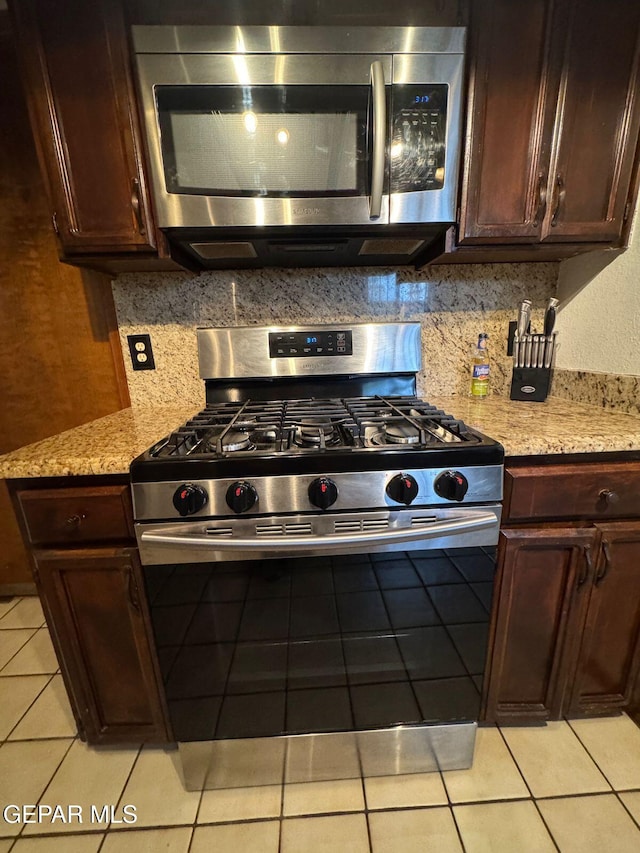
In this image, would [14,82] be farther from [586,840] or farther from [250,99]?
[586,840]

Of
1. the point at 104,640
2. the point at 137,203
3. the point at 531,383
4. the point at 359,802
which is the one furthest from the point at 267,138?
the point at 359,802

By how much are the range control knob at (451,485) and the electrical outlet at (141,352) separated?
1.19m

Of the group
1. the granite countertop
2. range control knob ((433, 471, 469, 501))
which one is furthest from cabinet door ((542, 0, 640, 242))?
range control knob ((433, 471, 469, 501))

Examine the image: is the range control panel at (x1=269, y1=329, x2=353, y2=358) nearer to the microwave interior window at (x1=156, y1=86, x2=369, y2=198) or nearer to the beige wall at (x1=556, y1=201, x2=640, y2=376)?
the microwave interior window at (x1=156, y1=86, x2=369, y2=198)

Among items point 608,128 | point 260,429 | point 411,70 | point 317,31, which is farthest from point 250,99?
point 608,128

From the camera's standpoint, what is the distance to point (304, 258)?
126 centimetres

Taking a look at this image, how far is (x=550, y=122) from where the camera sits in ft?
3.25

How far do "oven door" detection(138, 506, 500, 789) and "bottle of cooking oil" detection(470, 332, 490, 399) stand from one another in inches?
26.8

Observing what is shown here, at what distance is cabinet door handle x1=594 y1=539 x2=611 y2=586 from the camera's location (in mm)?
904

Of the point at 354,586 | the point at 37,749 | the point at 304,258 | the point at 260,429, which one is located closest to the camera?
the point at 354,586

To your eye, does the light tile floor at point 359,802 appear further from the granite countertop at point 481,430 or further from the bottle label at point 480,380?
the bottle label at point 480,380

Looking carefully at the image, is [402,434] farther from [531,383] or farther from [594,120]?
[594,120]

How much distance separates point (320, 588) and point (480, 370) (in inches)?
40.6

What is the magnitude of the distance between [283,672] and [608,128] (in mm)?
1787
